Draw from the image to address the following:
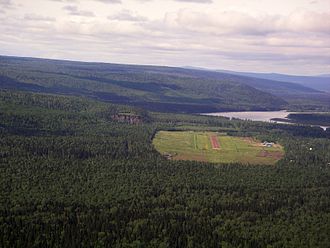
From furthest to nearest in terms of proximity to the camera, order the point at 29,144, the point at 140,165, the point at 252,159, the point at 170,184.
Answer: the point at 252,159 → the point at 29,144 → the point at 140,165 → the point at 170,184

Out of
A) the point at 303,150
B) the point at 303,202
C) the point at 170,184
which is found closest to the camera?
the point at 303,202

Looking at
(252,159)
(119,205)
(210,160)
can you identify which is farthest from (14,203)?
(252,159)

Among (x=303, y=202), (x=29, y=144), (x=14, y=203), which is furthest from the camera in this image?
(x=29, y=144)

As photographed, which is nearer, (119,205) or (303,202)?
(119,205)

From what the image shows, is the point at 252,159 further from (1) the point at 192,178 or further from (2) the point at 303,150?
(1) the point at 192,178

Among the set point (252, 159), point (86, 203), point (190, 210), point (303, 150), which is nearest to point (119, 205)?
point (86, 203)

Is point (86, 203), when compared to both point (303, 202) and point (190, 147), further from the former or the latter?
point (190, 147)
